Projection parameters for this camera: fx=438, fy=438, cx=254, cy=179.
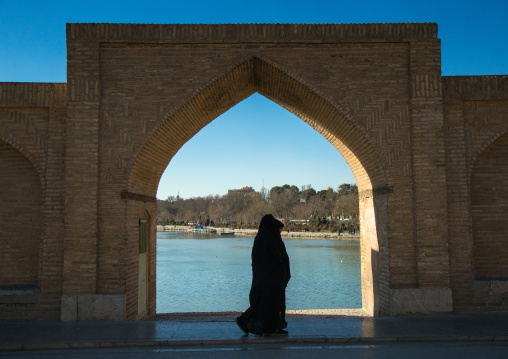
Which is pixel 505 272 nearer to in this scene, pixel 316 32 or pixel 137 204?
pixel 316 32

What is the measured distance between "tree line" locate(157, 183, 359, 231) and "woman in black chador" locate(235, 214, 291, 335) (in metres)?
33.0

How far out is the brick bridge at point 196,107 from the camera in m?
6.11

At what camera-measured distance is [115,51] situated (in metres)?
6.38

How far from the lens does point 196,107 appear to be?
674 cm

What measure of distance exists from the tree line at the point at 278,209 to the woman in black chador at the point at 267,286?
108 ft

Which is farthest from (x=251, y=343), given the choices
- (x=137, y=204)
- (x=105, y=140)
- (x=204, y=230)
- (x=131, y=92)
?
(x=204, y=230)

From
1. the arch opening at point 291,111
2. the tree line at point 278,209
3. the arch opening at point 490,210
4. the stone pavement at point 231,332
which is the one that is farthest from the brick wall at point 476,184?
the tree line at point 278,209

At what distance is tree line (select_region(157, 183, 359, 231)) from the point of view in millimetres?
43219

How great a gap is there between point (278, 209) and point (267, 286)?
164 ft

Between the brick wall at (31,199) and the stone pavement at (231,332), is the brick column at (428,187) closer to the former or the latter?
the stone pavement at (231,332)

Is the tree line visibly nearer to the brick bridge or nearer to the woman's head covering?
the brick bridge

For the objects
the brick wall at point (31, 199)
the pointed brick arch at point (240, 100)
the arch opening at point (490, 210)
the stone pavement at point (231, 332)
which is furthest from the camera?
the arch opening at point (490, 210)

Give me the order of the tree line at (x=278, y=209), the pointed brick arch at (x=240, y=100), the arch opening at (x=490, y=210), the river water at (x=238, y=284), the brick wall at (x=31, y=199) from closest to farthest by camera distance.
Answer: the brick wall at (x=31, y=199)
the pointed brick arch at (x=240, y=100)
the arch opening at (x=490, y=210)
the river water at (x=238, y=284)
the tree line at (x=278, y=209)

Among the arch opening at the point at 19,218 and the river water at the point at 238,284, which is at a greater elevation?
the arch opening at the point at 19,218
